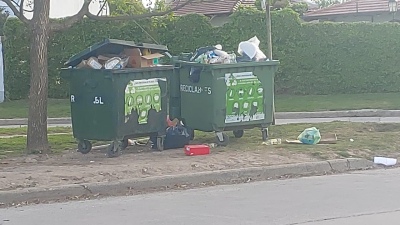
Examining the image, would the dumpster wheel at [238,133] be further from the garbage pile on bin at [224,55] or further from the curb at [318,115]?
the curb at [318,115]

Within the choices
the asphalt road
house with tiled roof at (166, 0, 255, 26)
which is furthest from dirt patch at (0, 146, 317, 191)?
house with tiled roof at (166, 0, 255, 26)

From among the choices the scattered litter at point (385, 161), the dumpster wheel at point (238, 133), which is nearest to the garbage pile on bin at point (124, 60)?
the dumpster wheel at point (238, 133)

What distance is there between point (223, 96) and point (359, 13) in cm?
2178

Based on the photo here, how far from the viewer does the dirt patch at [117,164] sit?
9328 mm

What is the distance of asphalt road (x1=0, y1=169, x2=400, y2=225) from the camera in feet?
25.0

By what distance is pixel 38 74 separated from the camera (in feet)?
37.9

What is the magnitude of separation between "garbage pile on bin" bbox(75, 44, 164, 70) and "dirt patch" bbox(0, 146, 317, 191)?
132 cm

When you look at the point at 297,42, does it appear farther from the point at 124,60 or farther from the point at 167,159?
the point at 167,159

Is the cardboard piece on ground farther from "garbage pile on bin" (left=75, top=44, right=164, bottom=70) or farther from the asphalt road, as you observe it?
the asphalt road

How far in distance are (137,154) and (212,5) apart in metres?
23.0

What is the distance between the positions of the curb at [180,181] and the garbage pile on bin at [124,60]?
2476mm

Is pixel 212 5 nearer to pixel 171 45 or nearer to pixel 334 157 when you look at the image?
pixel 171 45

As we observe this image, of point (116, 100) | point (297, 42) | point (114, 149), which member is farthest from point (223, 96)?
point (297, 42)

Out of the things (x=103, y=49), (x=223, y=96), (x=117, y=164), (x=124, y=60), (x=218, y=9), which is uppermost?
(x=218, y=9)
